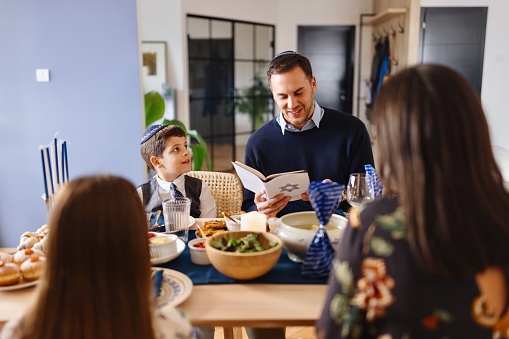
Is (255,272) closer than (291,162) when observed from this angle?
Yes

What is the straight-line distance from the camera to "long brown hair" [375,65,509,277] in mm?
760

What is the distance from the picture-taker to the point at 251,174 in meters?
1.63

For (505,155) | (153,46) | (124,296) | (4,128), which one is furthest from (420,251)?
(153,46)

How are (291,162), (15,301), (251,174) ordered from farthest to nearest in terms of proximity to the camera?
(291,162) < (251,174) < (15,301)

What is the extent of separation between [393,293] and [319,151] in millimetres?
1398

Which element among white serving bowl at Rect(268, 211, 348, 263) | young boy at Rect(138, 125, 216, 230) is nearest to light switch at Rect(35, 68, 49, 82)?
young boy at Rect(138, 125, 216, 230)

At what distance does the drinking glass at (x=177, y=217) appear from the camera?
5.29 feet

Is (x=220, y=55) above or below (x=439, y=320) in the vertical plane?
above

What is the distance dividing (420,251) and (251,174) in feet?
3.01

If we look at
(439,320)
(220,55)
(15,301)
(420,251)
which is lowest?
(15,301)

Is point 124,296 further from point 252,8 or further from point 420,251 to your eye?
point 252,8

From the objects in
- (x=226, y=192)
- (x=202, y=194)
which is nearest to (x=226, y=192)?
(x=226, y=192)

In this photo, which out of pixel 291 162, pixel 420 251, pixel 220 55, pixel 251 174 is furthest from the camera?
pixel 220 55

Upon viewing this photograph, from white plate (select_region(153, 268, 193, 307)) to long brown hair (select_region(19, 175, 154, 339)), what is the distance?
0.28 metres
